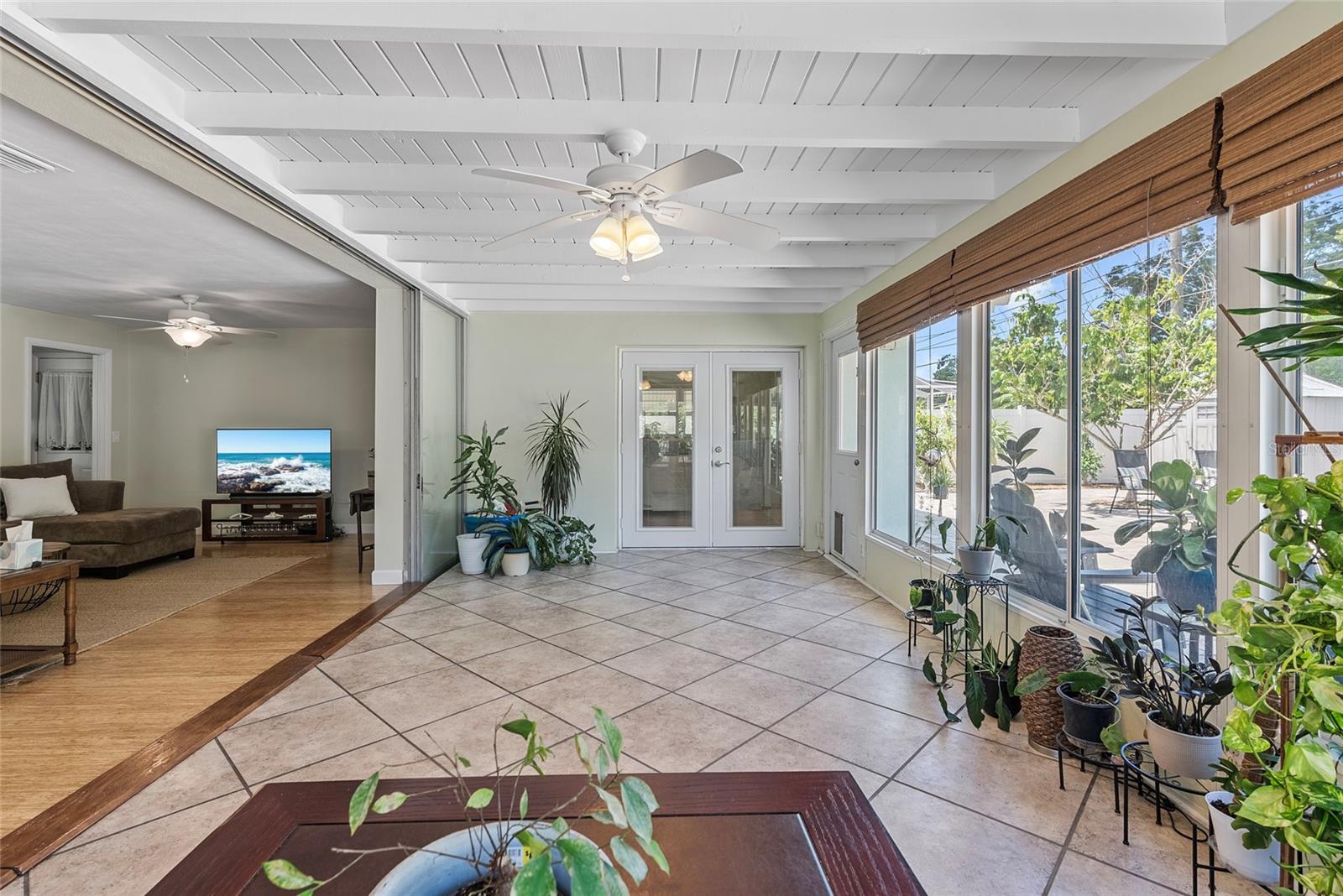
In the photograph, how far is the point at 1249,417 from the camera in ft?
5.68

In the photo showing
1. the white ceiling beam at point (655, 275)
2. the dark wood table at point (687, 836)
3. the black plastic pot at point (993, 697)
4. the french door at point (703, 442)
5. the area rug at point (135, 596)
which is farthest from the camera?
the french door at point (703, 442)

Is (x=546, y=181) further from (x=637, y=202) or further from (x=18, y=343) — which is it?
(x=18, y=343)

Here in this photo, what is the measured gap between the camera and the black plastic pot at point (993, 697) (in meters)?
2.51

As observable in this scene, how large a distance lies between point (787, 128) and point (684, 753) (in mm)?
2403

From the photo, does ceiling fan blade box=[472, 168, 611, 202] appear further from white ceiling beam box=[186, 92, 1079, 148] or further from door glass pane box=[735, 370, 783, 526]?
door glass pane box=[735, 370, 783, 526]

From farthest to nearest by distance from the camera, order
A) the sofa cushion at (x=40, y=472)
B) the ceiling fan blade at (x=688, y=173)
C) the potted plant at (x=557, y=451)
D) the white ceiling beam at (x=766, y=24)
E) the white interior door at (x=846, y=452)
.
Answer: the potted plant at (x=557, y=451) < the sofa cushion at (x=40, y=472) < the white interior door at (x=846, y=452) < the ceiling fan blade at (x=688, y=173) < the white ceiling beam at (x=766, y=24)

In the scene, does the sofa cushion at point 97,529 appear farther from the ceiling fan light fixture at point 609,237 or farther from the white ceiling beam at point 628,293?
the ceiling fan light fixture at point 609,237

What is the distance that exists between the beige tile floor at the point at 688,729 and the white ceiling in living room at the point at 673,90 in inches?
79.9

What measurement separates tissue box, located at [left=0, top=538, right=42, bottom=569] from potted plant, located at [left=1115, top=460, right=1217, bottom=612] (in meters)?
4.95

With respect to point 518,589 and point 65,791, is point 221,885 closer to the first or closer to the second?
point 65,791

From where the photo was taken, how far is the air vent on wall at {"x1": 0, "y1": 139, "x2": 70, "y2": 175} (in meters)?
2.54

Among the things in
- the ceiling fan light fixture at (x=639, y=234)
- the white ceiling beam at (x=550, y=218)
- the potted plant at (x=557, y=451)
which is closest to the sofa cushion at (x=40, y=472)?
the potted plant at (x=557, y=451)

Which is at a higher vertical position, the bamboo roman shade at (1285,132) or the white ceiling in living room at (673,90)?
the white ceiling in living room at (673,90)

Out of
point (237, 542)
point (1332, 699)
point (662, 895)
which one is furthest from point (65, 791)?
point (237, 542)
